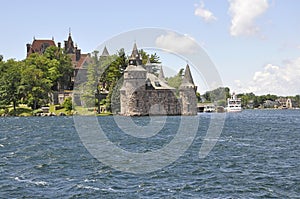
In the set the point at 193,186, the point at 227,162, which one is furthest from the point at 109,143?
the point at 193,186

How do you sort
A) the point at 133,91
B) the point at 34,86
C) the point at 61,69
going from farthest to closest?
1. the point at 61,69
2. the point at 34,86
3. the point at 133,91

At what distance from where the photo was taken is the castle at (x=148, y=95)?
106562 millimetres

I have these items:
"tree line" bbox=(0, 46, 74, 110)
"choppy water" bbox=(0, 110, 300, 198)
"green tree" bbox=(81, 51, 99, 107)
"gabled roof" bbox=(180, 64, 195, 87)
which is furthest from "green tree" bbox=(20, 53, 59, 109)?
"choppy water" bbox=(0, 110, 300, 198)

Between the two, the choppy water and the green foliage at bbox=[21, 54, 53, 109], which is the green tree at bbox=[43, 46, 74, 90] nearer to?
the green foliage at bbox=[21, 54, 53, 109]

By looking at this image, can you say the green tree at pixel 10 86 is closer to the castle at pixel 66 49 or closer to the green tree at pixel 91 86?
the green tree at pixel 91 86

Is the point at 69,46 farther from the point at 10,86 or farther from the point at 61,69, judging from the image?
the point at 10,86

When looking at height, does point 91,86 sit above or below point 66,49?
below

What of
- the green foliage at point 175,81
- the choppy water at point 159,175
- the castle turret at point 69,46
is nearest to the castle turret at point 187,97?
the green foliage at point 175,81

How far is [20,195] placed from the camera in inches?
936

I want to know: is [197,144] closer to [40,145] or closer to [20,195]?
[40,145]

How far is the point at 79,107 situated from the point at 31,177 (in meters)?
93.8

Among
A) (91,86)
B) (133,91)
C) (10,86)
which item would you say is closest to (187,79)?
(133,91)

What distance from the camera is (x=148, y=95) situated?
109312 mm

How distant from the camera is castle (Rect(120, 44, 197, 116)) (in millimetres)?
106562
